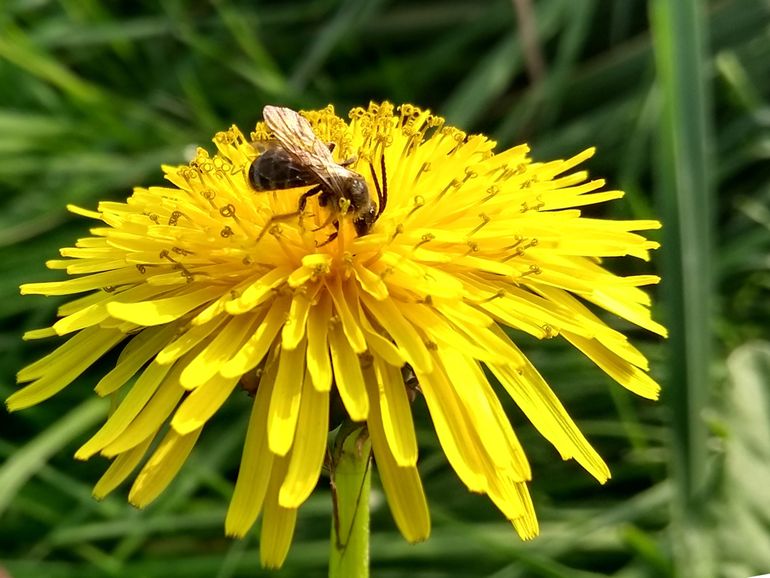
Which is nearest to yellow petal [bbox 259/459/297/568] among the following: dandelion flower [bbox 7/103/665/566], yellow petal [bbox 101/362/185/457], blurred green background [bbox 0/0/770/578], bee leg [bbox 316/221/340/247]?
dandelion flower [bbox 7/103/665/566]

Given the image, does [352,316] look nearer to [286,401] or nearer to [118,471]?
[286,401]

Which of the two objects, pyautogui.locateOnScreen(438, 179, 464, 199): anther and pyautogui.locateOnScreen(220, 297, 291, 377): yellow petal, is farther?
pyautogui.locateOnScreen(438, 179, 464, 199): anther

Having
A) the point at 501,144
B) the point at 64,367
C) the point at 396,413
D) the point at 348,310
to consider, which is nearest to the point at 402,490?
the point at 396,413

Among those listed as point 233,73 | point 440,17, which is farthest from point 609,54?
point 233,73

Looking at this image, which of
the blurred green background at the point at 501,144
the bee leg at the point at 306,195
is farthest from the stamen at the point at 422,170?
the blurred green background at the point at 501,144

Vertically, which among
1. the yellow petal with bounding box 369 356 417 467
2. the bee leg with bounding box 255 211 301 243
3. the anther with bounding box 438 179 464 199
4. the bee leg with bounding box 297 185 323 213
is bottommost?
the yellow petal with bounding box 369 356 417 467

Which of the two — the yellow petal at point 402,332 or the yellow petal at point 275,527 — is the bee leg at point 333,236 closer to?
the yellow petal at point 402,332

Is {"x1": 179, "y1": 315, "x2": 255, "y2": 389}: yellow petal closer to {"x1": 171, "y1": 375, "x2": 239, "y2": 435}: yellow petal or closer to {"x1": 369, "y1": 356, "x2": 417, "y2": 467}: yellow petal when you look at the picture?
{"x1": 171, "y1": 375, "x2": 239, "y2": 435}: yellow petal

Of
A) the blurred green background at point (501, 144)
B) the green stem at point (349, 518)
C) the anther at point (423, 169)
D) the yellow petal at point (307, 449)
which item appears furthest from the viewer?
the blurred green background at point (501, 144)
